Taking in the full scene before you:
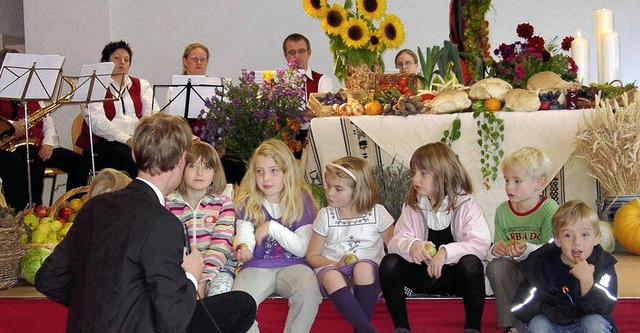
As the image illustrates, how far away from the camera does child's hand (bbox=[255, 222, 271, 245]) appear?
11.9ft

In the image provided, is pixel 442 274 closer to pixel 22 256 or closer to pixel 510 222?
pixel 510 222

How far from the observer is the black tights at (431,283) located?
329 centimetres

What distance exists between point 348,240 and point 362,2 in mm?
1810

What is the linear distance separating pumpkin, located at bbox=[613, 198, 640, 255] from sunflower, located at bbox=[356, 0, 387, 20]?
1714mm

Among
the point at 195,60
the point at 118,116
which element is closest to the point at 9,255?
the point at 118,116

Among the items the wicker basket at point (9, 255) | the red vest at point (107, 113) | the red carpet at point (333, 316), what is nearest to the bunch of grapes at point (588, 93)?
the red carpet at point (333, 316)

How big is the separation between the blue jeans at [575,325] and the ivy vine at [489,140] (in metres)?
1.28

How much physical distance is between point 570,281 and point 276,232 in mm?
1202

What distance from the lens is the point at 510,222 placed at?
11.8ft

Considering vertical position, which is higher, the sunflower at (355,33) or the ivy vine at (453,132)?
the sunflower at (355,33)

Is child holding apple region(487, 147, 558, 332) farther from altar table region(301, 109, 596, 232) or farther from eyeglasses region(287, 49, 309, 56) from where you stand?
eyeglasses region(287, 49, 309, 56)

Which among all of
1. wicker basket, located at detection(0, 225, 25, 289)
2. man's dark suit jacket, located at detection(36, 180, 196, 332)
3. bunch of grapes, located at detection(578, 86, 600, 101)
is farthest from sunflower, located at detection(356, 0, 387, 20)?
man's dark suit jacket, located at detection(36, 180, 196, 332)

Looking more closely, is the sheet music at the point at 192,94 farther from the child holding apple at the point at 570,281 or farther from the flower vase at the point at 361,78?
the child holding apple at the point at 570,281

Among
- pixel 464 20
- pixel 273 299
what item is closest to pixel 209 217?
pixel 273 299
